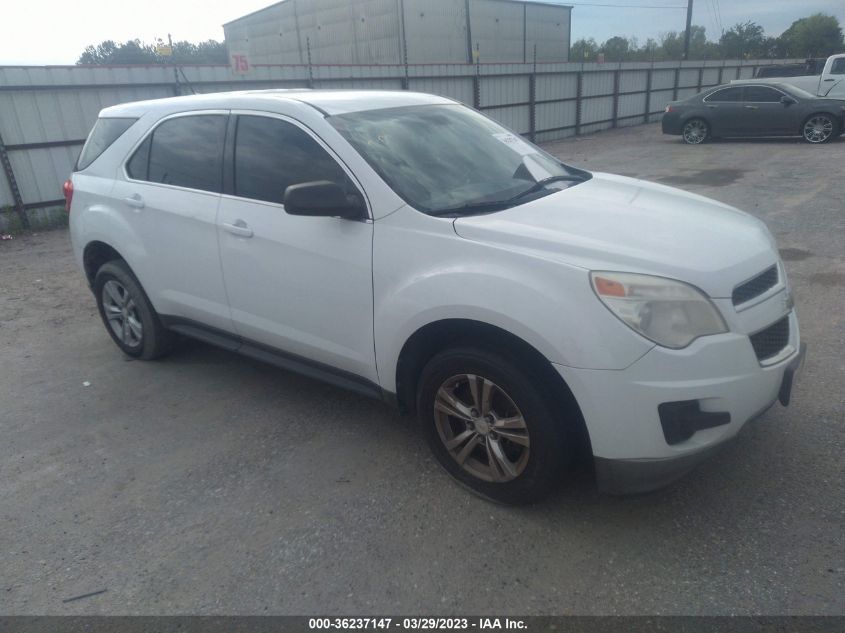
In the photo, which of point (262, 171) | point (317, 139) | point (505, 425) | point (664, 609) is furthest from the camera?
point (262, 171)

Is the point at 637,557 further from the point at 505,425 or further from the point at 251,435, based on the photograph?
the point at 251,435

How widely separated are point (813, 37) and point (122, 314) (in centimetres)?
7310

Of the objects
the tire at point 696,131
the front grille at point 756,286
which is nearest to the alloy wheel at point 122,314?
the front grille at point 756,286

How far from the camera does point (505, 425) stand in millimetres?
2775

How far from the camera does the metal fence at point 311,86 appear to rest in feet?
32.7

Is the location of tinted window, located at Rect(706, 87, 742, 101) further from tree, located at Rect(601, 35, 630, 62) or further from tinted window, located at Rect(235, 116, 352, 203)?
tree, located at Rect(601, 35, 630, 62)

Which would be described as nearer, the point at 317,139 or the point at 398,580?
the point at 398,580

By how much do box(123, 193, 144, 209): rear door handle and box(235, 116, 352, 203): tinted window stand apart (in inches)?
37.4

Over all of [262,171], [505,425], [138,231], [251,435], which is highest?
[262,171]

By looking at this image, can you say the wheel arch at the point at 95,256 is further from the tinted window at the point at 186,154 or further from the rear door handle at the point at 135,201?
the tinted window at the point at 186,154

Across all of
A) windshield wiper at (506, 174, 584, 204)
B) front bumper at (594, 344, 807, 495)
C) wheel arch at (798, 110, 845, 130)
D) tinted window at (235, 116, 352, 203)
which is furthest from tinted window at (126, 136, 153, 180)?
wheel arch at (798, 110, 845, 130)

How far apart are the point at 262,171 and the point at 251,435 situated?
1.53 meters

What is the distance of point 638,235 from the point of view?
2740 mm

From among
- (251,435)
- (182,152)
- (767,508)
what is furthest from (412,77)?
(767,508)
